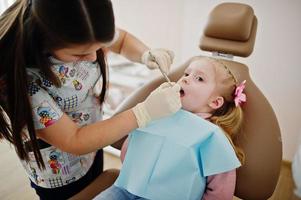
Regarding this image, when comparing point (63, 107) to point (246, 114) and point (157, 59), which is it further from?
point (246, 114)

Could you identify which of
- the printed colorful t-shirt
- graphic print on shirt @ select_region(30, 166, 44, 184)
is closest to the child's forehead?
the printed colorful t-shirt

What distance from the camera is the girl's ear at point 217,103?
112 cm

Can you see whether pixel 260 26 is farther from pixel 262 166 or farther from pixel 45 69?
pixel 45 69

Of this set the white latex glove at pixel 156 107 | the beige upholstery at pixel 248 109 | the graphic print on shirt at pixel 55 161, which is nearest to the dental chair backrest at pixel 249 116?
the beige upholstery at pixel 248 109

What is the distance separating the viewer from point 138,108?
886mm

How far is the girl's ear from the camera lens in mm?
1124

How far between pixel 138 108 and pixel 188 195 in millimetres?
333

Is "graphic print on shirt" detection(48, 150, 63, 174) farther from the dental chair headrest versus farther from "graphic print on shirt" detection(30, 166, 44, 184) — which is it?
the dental chair headrest

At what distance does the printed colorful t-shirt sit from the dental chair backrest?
21.4 inches

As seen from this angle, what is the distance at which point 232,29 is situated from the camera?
3.76 feet

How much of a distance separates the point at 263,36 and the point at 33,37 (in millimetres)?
1442

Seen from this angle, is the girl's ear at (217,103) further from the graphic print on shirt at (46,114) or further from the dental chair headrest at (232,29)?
the graphic print on shirt at (46,114)


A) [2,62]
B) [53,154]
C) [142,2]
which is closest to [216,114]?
[53,154]

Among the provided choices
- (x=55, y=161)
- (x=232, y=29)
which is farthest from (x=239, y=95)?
(x=55, y=161)
